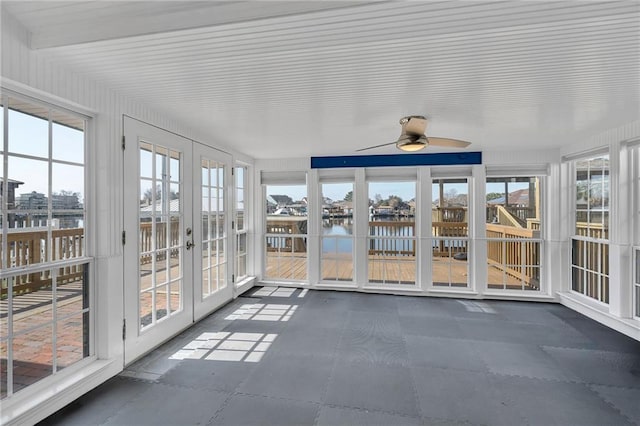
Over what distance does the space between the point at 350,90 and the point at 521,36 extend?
109cm

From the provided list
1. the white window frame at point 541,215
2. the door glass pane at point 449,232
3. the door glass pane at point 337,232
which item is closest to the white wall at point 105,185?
the door glass pane at point 337,232

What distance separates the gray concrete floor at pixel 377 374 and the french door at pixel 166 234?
10.2 inches

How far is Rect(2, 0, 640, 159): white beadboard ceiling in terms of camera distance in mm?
1390

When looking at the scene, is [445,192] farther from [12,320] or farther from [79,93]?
[12,320]

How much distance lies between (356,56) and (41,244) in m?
2.38

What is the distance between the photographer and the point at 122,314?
2.43 meters

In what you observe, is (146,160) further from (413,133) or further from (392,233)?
(392,233)

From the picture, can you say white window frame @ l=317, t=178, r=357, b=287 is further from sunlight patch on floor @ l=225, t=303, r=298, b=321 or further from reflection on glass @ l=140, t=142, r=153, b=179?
reflection on glass @ l=140, t=142, r=153, b=179

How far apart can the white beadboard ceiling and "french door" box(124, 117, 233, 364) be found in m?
0.48

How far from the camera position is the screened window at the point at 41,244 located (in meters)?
1.77

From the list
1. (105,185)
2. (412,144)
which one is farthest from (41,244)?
(412,144)

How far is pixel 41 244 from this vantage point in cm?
196

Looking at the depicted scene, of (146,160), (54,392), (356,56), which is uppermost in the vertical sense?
(356,56)

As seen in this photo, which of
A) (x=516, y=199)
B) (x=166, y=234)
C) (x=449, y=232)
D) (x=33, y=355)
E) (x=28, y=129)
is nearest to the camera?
(x=28, y=129)
